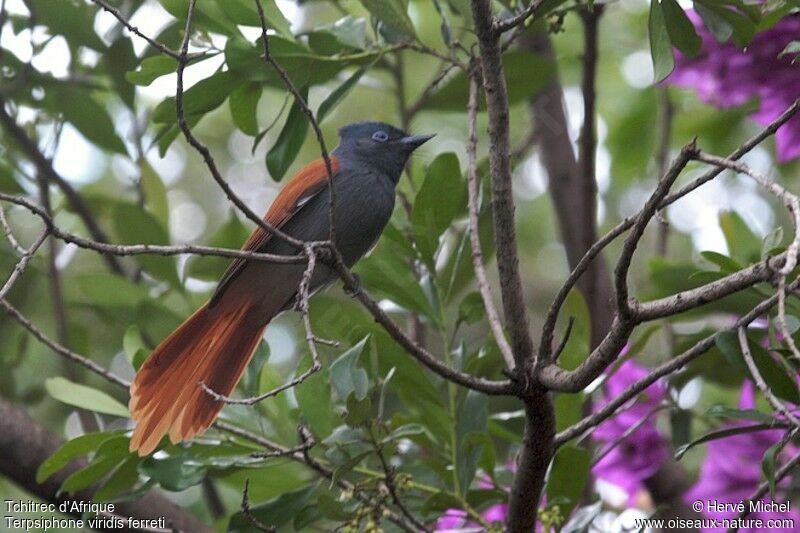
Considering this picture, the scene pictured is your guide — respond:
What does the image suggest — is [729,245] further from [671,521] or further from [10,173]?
[10,173]

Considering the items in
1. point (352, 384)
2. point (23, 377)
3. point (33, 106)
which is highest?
point (33, 106)

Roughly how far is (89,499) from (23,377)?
3.62 feet

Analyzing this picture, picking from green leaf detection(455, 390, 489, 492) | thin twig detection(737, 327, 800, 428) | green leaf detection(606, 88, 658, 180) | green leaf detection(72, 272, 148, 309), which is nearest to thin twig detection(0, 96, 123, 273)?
green leaf detection(72, 272, 148, 309)

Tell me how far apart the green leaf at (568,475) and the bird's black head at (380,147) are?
4.49 ft

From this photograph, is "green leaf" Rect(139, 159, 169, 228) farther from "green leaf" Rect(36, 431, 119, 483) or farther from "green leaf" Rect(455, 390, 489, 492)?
"green leaf" Rect(455, 390, 489, 492)

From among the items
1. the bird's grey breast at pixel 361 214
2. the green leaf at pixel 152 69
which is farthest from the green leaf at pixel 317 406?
the green leaf at pixel 152 69

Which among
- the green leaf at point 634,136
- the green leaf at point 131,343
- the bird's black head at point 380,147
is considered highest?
the green leaf at point 634,136

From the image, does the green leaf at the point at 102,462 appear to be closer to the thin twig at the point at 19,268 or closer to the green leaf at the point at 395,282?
the green leaf at the point at 395,282

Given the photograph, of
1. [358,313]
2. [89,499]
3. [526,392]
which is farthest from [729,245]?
[89,499]

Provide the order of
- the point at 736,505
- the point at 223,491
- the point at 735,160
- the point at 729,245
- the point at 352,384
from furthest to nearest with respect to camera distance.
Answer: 1. the point at 223,491
2. the point at 729,245
3. the point at 736,505
4. the point at 352,384
5. the point at 735,160

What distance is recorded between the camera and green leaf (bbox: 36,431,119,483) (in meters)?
3.03

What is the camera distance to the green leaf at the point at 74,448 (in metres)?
3.03

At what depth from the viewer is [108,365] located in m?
4.98

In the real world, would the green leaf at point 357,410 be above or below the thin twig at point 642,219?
below
